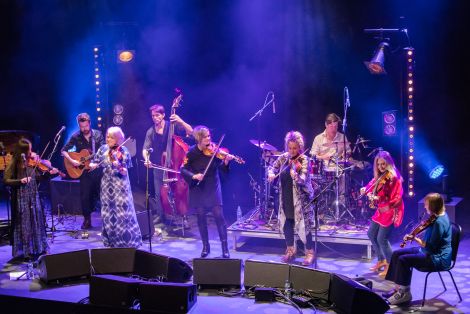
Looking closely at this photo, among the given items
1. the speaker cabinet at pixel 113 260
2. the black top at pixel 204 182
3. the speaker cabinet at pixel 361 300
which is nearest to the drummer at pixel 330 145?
the black top at pixel 204 182

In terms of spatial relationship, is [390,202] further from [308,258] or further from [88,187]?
[88,187]

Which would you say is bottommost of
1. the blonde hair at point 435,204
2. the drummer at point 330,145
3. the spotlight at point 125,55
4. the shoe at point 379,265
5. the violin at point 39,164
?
the shoe at point 379,265

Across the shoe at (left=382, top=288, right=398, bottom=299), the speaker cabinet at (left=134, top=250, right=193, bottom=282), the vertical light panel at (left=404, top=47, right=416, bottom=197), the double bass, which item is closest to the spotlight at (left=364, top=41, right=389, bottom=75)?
the vertical light panel at (left=404, top=47, right=416, bottom=197)

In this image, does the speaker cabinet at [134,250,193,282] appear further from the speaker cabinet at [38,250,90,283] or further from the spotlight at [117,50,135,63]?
the spotlight at [117,50,135,63]

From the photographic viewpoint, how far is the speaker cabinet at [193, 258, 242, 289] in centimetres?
726

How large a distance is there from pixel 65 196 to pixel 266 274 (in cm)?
629

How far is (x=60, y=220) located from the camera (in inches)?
453

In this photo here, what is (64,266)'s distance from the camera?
7691 mm

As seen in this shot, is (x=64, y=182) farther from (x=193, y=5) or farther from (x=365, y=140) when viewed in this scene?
(x=365, y=140)

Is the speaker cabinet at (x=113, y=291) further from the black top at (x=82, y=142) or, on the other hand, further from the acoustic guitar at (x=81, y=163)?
the black top at (x=82, y=142)

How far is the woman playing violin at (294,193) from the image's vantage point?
8195 mm

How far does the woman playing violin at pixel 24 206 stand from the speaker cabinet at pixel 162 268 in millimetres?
2066

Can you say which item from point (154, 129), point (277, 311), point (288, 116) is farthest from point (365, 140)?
point (277, 311)

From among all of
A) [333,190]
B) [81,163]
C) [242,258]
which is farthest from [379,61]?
[81,163]
